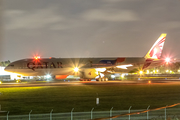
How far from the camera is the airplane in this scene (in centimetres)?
6369

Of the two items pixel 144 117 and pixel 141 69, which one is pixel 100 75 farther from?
pixel 144 117

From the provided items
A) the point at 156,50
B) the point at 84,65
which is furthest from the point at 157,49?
the point at 84,65

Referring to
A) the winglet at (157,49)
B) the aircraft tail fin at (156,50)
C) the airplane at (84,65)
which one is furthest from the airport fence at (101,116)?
the winglet at (157,49)

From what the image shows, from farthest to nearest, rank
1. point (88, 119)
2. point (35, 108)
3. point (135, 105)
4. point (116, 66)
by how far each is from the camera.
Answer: point (116, 66) < point (135, 105) < point (35, 108) < point (88, 119)

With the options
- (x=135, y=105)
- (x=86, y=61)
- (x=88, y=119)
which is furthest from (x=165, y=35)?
(x=88, y=119)

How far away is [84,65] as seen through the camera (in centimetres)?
6744

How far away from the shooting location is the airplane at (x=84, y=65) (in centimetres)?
6369

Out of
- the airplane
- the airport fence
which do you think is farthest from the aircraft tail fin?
the airport fence

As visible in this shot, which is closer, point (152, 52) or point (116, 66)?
point (116, 66)

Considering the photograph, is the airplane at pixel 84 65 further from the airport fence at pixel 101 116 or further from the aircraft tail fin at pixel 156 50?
the airport fence at pixel 101 116

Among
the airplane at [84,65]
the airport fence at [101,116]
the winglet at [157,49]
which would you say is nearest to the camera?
the airport fence at [101,116]

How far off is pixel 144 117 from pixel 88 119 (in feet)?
11.6

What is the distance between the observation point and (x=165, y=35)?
226ft

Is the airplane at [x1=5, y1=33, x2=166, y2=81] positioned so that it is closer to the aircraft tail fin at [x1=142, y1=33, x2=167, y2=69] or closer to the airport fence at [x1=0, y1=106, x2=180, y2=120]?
the aircraft tail fin at [x1=142, y1=33, x2=167, y2=69]
